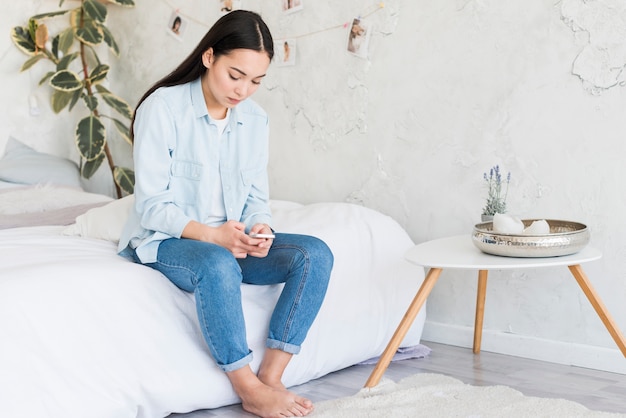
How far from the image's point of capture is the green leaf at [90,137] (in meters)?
3.22

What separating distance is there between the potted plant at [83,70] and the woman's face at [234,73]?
4.95 feet

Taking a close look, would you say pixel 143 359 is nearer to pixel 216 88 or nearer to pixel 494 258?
pixel 216 88

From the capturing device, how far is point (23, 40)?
3.20 m

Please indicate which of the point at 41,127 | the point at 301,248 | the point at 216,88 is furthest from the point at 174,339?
the point at 41,127

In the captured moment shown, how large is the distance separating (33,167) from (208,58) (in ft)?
4.91

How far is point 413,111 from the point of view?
2.47 meters

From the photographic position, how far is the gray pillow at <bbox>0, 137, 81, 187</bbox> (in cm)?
300

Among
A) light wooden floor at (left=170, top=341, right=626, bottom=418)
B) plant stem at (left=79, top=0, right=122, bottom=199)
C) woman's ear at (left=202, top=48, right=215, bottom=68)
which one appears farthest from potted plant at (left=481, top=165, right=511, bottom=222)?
plant stem at (left=79, top=0, right=122, bottom=199)

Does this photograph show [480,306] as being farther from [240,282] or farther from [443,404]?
[240,282]

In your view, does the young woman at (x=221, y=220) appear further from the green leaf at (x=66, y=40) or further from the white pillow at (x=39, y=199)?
the green leaf at (x=66, y=40)

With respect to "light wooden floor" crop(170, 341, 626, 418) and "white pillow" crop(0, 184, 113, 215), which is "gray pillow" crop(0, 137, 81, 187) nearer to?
"white pillow" crop(0, 184, 113, 215)

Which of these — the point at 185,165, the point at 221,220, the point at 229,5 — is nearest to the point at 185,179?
the point at 185,165

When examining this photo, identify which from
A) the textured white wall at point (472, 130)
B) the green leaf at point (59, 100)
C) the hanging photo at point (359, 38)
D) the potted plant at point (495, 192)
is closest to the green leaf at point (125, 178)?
the green leaf at point (59, 100)

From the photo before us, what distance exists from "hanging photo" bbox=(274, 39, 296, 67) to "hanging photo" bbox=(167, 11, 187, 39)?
20.6 inches
